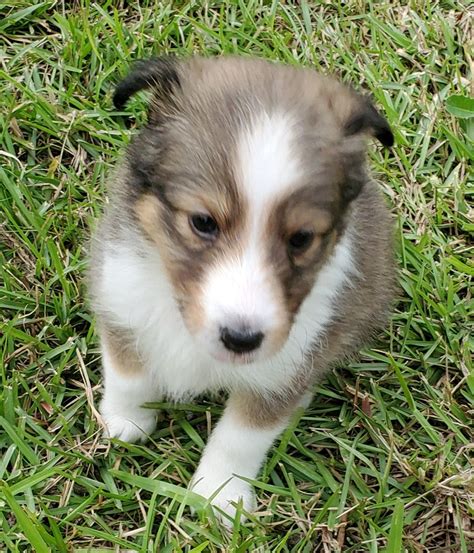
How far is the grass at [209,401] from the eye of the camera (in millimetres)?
4211

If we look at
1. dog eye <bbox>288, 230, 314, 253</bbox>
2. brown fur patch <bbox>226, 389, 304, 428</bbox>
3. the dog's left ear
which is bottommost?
brown fur patch <bbox>226, 389, 304, 428</bbox>

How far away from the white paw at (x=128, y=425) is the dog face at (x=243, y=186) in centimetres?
121

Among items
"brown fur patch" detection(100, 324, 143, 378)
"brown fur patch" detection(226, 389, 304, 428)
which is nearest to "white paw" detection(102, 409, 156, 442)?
"brown fur patch" detection(100, 324, 143, 378)

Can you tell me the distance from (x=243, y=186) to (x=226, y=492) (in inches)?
71.7

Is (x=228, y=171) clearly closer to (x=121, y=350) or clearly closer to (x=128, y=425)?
(x=121, y=350)

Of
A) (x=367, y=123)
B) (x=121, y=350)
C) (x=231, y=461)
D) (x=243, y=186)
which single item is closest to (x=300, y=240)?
(x=243, y=186)

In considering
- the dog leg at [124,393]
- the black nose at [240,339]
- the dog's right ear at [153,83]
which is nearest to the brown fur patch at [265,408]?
the dog leg at [124,393]

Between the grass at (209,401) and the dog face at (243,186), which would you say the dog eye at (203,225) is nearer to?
the dog face at (243,186)

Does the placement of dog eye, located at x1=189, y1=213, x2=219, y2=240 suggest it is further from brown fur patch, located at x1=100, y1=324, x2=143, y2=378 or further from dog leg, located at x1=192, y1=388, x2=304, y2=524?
dog leg, located at x1=192, y1=388, x2=304, y2=524

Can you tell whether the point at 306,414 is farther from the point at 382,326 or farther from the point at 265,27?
the point at 265,27

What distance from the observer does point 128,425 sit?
4379 millimetres

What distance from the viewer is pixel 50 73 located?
5.46 m

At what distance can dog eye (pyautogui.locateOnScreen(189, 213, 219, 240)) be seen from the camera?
10.2 ft

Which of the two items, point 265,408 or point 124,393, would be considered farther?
point 124,393
